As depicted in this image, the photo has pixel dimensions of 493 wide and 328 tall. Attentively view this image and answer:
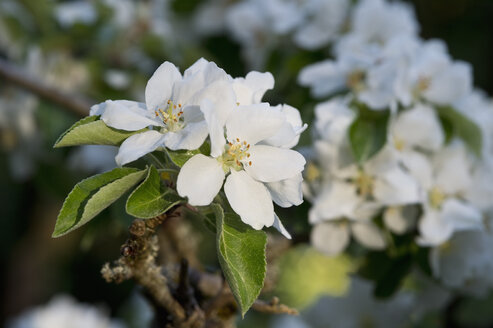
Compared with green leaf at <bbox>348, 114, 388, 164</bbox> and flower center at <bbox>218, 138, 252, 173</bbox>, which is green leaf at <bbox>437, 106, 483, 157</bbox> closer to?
green leaf at <bbox>348, 114, 388, 164</bbox>

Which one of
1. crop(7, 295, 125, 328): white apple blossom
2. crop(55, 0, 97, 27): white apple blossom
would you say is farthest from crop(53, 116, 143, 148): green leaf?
crop(7, 295, 125, 328): white apple blossom

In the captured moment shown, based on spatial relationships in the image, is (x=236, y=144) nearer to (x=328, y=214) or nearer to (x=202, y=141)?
(x=202, y=141)

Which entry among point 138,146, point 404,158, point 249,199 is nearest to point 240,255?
point 249,199

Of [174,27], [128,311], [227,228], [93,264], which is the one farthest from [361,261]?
[93,264]

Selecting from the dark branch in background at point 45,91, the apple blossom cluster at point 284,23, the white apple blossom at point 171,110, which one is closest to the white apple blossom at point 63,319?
the dark branch in background at point 45,91

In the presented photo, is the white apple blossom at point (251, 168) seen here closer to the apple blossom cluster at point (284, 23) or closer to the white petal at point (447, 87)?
the white petal at point (447, 87)

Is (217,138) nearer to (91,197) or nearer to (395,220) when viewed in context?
(91,197)

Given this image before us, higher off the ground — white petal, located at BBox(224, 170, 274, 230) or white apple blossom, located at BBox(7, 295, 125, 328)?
white petal, located at BBox(224, 170, 274, 230)
